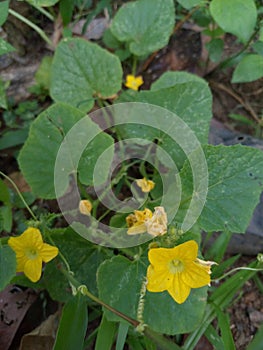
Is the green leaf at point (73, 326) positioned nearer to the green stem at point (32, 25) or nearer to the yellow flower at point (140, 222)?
the yellow flower at point (140, 222)

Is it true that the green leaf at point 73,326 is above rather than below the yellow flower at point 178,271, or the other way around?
below

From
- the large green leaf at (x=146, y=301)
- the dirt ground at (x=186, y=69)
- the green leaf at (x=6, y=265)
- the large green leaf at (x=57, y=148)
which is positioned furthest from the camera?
the dirt ground at (x=186, y=69)

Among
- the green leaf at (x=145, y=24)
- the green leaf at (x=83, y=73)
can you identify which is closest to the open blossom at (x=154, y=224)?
the green leaf at (x=83, y=73)

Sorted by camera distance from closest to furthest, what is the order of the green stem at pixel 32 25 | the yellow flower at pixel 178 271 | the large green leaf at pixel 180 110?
the yellow flower at pixel 178 271 → the large green leaf at pixel 180 110 → the green stem at pixel 32 25

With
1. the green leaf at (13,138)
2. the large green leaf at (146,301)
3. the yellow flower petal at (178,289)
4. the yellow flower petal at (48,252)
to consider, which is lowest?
the large green leaf at (146,301)

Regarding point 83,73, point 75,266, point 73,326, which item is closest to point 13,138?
point 83,73

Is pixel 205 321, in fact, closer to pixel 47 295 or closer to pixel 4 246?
pixel 47 295

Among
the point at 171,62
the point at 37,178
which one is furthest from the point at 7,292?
the point at 171,62
